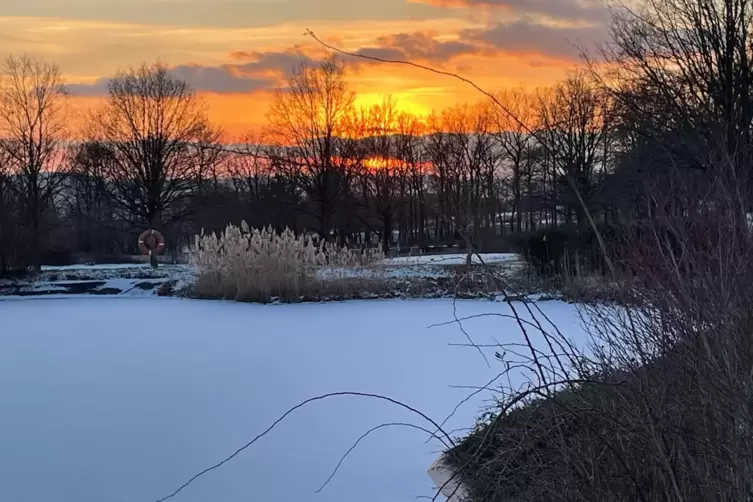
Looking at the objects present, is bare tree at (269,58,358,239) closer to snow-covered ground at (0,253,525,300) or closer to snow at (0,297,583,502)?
snow-covered ground at (0,253,525,300)

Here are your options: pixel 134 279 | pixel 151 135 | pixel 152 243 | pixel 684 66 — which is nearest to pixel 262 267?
pixel 134 279

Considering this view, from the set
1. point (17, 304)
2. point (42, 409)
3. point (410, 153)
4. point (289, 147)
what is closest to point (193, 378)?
point (42, 409)

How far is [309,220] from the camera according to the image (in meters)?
28.7

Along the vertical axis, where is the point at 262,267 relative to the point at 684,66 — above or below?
below

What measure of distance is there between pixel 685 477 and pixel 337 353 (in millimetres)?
4866

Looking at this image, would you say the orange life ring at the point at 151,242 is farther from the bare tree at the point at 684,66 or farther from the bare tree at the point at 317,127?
the bare tree at the point at 684,66

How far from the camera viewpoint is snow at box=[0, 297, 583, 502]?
10.5 feet

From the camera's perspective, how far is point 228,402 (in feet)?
15.0

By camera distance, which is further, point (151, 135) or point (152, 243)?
point (151, 135)

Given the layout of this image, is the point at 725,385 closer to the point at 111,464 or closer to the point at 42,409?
the point at 111,464

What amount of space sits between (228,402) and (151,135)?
2406 centimetres

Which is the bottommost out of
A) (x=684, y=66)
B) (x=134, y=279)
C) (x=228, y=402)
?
(x=228, y=402)

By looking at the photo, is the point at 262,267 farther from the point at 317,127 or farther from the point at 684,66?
the point at 317,127

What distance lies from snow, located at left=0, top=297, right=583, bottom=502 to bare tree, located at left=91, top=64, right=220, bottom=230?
18826 millimetres
